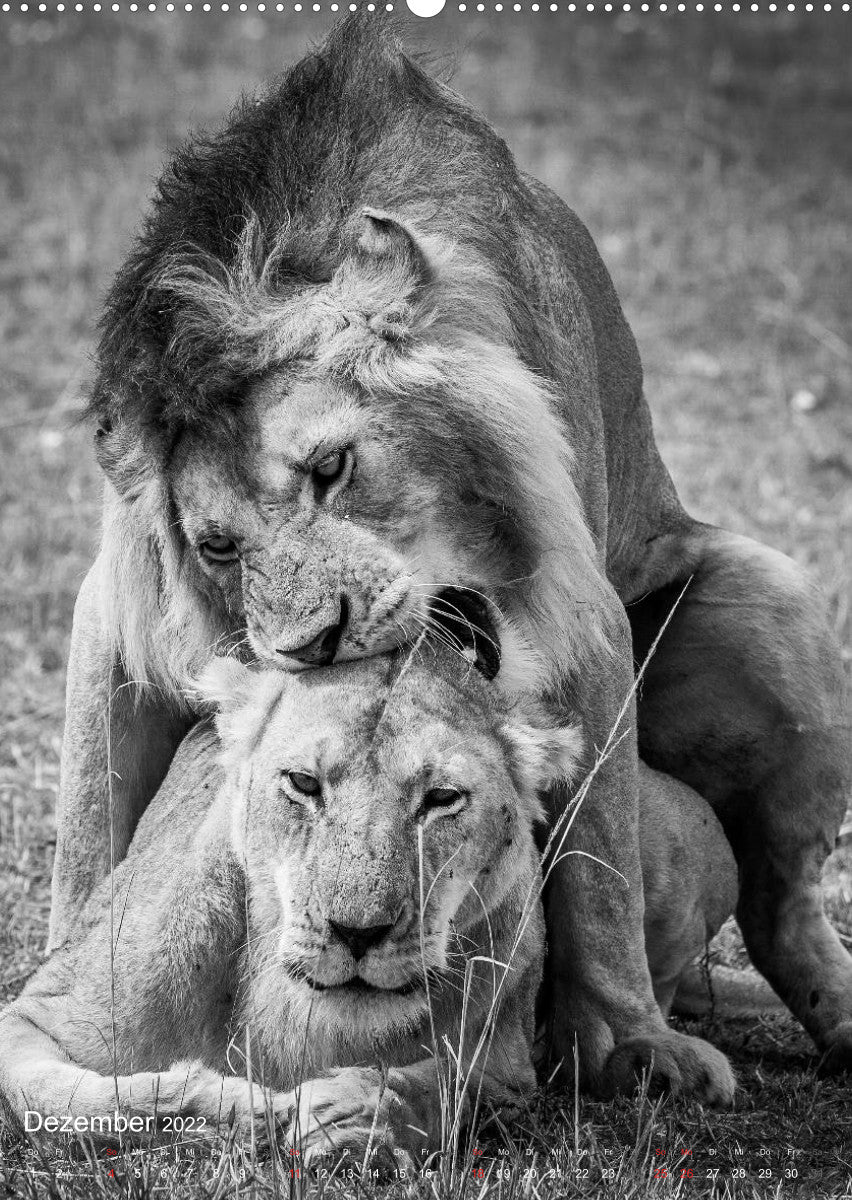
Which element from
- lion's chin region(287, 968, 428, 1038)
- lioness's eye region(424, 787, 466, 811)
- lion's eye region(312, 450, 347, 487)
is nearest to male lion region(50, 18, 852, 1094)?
lion's eye region(312, 450, 347, 487)

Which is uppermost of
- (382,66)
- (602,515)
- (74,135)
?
(74,135)

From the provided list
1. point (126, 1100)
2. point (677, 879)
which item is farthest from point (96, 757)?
point (677, 879)

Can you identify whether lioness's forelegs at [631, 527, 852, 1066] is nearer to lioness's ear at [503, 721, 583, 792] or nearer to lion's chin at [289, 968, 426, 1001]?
lioness's ear at [503, 721, 583, 792]

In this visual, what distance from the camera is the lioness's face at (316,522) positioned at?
10.5ft

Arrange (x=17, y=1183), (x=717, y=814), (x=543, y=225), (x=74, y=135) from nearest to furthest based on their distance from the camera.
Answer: (x=17, y=1183)
(x=543, y=225)
(x=717, y=814)
(x=74, y=135)

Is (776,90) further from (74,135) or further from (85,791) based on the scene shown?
(85,791)

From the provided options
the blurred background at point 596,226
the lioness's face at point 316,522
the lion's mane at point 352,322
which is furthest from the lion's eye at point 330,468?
the blurred background at point 596,226

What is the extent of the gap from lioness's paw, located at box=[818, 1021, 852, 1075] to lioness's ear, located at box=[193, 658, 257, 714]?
162 centimetres

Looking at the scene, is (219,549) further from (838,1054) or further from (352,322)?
(838,1054)

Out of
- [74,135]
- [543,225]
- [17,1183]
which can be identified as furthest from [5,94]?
[17,1183]

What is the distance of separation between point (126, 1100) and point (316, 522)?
108cm

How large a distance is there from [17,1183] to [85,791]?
1.39 metres

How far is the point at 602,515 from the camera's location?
13.5ft

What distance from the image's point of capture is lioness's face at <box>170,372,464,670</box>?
3193 millimetres
